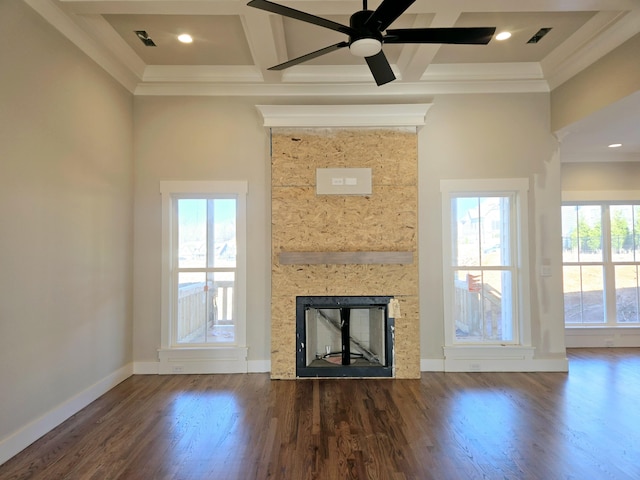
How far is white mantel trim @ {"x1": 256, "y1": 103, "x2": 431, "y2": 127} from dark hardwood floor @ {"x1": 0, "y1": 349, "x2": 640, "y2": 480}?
2.89 m

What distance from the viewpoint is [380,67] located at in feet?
8.91

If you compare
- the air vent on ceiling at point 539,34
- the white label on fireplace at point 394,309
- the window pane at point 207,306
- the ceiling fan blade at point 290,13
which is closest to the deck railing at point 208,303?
the window pane at point 207,306

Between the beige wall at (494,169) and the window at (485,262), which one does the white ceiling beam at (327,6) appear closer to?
the beige wall at (494,169)

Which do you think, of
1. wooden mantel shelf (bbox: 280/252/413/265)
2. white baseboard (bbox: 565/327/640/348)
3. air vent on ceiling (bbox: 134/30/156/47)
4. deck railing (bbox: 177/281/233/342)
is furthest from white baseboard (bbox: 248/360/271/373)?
white baseboard (bbox: 565/327/640/348)

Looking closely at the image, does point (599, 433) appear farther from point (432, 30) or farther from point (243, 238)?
point (243, 238)

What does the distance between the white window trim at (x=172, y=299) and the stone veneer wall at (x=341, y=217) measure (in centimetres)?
42

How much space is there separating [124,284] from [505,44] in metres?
4.83

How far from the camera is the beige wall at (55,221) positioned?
251cm

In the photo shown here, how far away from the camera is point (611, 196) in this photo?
5.30 metres

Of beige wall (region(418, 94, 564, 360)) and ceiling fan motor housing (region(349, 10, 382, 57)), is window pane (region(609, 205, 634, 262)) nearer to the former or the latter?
beige wall (region(418, 94, 564, 360))

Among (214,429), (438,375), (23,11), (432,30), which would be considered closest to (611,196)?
(438,375)

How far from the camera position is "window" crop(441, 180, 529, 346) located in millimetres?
4219

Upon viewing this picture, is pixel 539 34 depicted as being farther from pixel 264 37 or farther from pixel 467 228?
pixel 264 37

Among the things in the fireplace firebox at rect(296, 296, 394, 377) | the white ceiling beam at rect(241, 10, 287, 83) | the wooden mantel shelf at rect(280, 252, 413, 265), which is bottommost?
the fireplace firebox at rect(296, 296, 394, 377)
